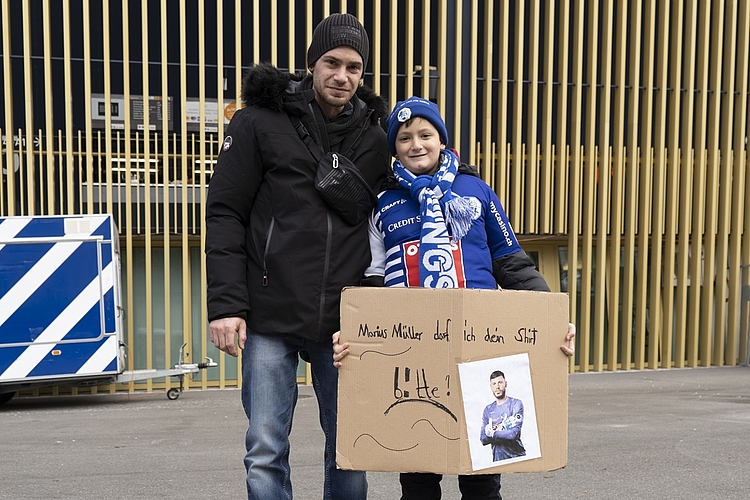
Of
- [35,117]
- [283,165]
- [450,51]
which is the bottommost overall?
[283,165]

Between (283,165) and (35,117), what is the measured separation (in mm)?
8133

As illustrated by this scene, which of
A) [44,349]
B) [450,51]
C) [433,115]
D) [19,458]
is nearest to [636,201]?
[450,51]

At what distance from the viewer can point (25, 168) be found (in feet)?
33.1

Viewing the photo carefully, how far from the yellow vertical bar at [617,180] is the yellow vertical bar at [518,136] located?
1.36 metres

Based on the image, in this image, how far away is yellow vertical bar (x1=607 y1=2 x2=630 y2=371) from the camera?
11.7 m

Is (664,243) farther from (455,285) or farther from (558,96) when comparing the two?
(455,285)

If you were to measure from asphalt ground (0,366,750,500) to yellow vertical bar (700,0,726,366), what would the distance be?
230 centimetres

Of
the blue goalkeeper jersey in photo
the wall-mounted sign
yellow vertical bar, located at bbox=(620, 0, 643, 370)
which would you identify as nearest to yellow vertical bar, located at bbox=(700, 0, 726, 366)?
yellow vertical bar, located at bbox=(620, 0, 643, 370)

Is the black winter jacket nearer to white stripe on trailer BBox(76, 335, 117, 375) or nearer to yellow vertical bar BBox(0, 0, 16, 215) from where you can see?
white stripe on trailer BBox(76, 335, 117, 375)

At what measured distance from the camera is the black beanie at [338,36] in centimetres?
297

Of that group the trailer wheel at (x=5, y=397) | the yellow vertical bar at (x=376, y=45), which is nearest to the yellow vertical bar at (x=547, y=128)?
the yellow vertical bar at (x=376, y=45)

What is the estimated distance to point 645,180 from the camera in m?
11.8

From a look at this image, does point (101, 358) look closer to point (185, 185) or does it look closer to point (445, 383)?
point (185, 185)

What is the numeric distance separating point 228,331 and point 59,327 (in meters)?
6.70
